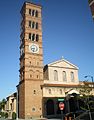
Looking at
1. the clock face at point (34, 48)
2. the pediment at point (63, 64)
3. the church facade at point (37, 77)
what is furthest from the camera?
the pediment at point (63, 64)

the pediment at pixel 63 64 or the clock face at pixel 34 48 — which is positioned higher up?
the clock face at pixel 34 48

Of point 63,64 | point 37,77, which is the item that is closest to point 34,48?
point 37,77

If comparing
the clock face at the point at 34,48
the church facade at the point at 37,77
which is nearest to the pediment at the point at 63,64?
the church facade at the point at 37,77

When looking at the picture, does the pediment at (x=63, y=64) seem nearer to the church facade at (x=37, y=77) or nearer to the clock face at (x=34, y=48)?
the church facade at (x=37, y=77)

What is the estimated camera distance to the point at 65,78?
59438 millimetres

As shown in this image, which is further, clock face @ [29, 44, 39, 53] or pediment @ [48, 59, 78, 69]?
pediment @ [48, 59, 78, 69]

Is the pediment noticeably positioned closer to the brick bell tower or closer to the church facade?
the church facade

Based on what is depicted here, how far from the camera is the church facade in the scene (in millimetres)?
50875

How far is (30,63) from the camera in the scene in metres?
53.7

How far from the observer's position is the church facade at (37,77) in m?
50.9

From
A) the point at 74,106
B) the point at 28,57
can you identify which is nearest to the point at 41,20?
the point at 28,57

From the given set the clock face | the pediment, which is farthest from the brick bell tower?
the pediment

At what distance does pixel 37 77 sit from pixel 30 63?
434cm

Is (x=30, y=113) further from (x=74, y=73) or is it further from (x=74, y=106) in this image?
(x=74, y=73)
